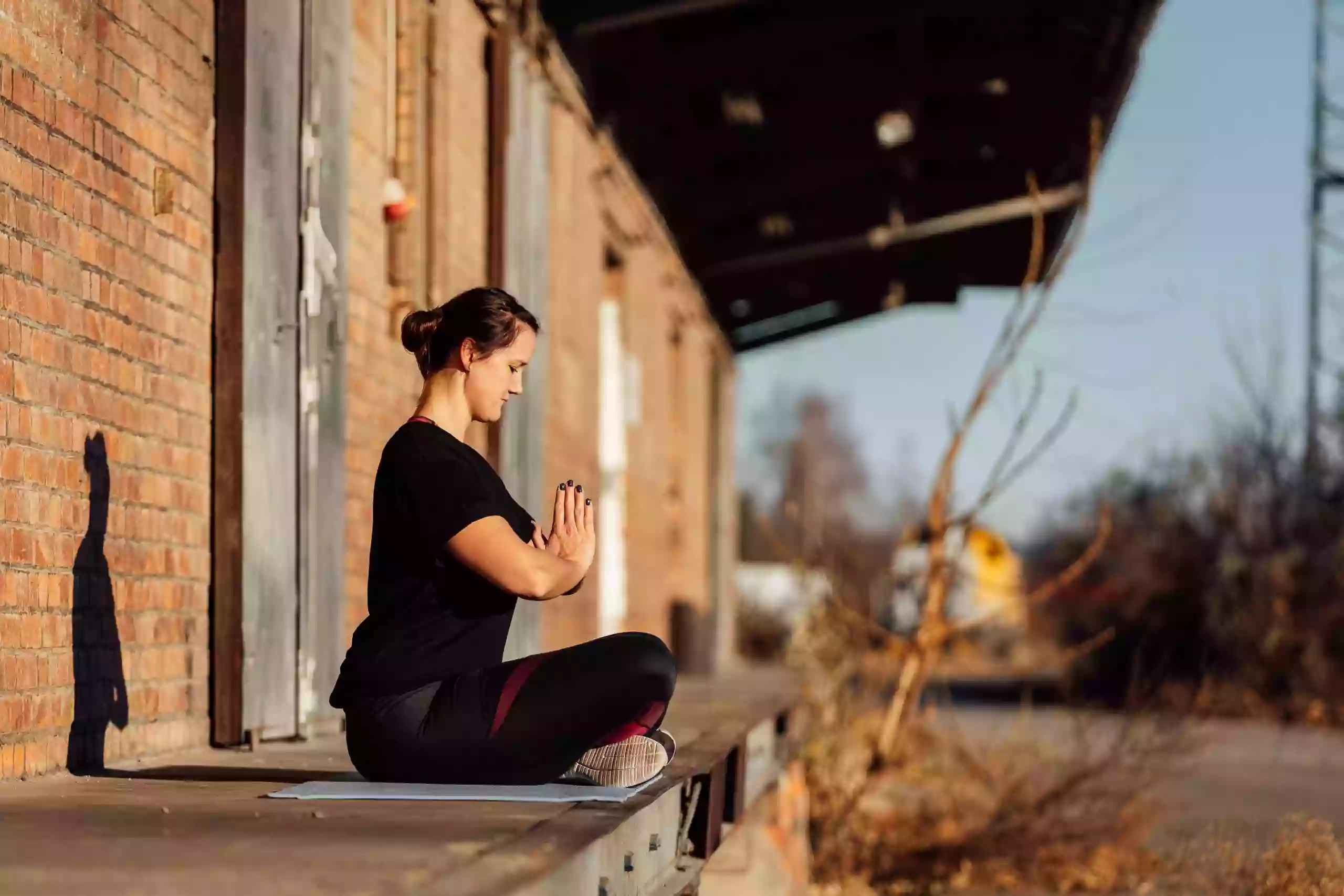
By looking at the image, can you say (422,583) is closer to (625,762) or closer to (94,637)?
(625,762)

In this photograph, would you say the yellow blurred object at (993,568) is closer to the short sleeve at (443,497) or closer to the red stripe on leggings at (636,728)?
the red stripe on leggings at (636,728)

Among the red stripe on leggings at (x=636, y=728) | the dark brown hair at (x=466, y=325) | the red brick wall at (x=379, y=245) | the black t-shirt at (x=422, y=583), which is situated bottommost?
the red stripe on leggings at (x=636, y=728)

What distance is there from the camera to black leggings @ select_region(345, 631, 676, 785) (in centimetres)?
394

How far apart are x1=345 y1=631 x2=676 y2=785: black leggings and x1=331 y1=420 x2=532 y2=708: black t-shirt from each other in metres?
0.05

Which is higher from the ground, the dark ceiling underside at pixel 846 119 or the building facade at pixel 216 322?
the dark ceiling underside at pixel 846 119

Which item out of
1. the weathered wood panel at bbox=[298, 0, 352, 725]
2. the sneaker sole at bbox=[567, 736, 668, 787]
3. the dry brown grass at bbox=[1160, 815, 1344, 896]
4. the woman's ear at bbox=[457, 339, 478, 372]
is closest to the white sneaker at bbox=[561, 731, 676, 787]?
the sneaker sole at bbox=[567, 736, 668, 787]

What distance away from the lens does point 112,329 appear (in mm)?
4781

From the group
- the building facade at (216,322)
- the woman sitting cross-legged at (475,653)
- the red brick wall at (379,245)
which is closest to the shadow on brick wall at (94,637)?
the building facade at (216,322)

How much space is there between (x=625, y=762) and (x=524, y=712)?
0.87ft

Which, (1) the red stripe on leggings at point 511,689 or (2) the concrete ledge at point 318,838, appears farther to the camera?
(1) the red stripe on leggings at point 511,689

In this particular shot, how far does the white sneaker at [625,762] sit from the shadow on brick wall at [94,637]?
1335 millimetres

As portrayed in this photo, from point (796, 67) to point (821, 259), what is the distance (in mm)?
4619

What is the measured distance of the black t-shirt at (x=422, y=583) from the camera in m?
3.91

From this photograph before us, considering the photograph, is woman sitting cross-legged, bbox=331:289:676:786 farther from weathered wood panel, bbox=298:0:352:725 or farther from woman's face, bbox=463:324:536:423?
weathered wood panel, bbox=298:0:352:725
